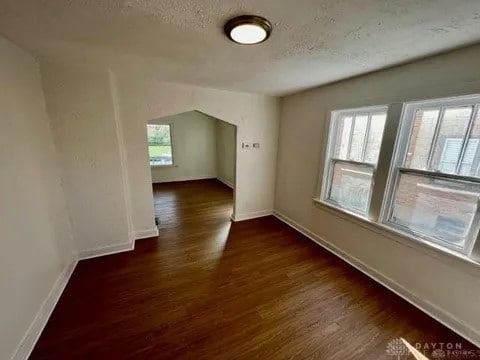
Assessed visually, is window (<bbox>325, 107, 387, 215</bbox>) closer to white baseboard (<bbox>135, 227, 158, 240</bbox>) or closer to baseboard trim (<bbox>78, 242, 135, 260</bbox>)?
white baseboard (<bbox>135, 227, 158, 240</bbox>)

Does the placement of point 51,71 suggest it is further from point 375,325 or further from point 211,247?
point 375,325

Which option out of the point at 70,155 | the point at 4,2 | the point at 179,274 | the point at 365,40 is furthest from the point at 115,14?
the point at 179,274

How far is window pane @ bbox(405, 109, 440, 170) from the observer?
6.01 feet

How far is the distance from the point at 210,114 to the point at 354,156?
218cm

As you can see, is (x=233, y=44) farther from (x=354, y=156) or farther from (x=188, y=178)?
(x=188, y=178)

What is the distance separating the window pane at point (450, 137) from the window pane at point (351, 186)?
24.7 inches

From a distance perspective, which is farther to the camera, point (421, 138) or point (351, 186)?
point (351, 186)

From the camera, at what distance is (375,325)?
1747 mm

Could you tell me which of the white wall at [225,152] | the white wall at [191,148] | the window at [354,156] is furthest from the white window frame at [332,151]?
the white wall at [191,148]

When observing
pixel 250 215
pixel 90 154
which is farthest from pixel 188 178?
pixel 90 154

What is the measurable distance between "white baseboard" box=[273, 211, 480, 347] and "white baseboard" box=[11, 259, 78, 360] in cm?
319

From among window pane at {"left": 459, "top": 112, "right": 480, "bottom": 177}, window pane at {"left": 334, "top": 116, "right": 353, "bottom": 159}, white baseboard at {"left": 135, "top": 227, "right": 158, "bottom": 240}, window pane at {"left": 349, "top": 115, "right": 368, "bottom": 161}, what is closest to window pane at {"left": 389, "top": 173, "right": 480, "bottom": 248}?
window pane at {"left": 459, "top": 112, "right": 480, "bottom": 177}

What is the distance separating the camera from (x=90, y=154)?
7.84 ft

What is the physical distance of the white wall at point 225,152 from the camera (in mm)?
6055
